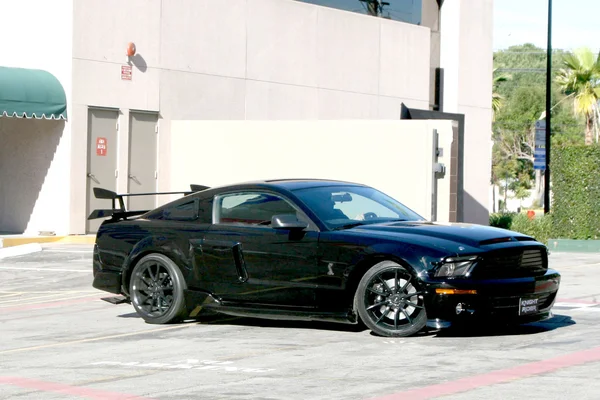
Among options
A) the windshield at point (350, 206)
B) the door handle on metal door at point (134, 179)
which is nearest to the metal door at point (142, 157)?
the door handle on metal door at point (134, 179)

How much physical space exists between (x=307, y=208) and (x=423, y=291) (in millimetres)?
1611

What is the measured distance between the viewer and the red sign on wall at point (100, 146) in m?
23.9

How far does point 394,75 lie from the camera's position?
31344 mm

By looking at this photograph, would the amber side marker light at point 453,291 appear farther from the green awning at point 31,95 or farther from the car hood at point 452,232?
the green awning at point 31,95

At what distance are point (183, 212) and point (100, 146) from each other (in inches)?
515

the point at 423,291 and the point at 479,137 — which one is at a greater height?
the point at 479,137

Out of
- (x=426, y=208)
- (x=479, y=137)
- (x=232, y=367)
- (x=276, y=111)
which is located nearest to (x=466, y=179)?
(x=479, y=137)

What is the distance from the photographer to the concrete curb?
22.1 meters

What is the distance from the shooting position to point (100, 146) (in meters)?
24.0

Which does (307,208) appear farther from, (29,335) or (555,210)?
(555,210)

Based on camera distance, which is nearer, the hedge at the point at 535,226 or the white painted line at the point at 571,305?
the white painted line at the point at 571,305

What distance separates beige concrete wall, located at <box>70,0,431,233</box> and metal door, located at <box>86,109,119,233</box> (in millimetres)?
214

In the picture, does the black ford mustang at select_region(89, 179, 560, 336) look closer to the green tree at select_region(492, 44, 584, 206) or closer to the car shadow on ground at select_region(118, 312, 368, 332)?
the car shadow on ground at select_region(118, 312, 368, 332)

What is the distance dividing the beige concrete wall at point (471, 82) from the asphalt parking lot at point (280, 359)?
20.3m
